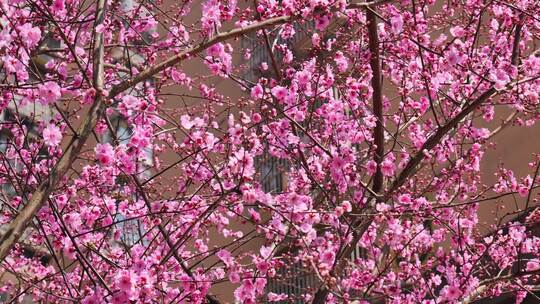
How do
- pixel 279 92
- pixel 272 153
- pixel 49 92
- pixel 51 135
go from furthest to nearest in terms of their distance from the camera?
pixel 272 153 → pixel 279 92 → pixel 51 135 → pixel 49 92

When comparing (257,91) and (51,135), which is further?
(257,91)

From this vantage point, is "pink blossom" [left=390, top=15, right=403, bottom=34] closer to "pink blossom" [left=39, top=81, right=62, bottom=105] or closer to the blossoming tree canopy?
the blossoming tree canopy

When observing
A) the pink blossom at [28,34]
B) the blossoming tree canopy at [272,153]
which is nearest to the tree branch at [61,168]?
the blossoming tree canopy at [272,153]

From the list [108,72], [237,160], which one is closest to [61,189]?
[108,72]

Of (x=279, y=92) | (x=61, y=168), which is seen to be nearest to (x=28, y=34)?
(x=61, y=168)

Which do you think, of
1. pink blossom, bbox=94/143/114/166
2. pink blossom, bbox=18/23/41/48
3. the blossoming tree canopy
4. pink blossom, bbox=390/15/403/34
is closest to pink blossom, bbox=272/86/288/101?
the blossoming tree canopy

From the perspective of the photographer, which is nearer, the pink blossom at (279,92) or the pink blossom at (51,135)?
the pink blossom at (51,135)

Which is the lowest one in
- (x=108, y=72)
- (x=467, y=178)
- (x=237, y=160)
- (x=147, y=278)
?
(x=147, y=278)

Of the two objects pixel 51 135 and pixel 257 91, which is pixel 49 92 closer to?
pixel 51 135

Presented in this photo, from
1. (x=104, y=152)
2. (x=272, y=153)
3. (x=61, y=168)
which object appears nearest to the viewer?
(x=61, y=168)

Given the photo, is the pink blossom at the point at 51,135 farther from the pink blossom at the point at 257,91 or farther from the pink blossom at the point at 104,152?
the pink blossom at the point at 257,91

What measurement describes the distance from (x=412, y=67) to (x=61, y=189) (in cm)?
344

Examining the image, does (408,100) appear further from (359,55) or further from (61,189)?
(61,189)

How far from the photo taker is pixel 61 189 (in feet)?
21.4
